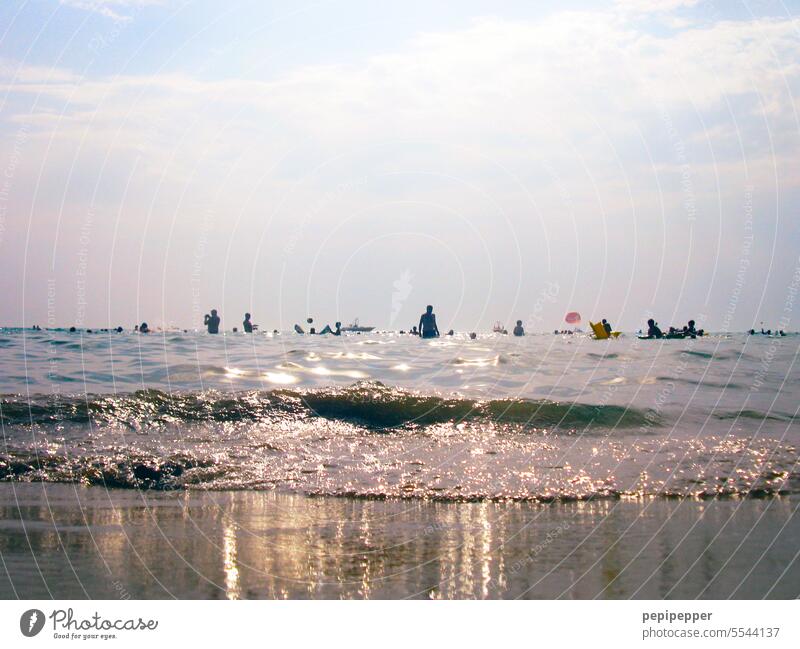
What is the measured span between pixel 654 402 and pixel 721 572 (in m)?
11.1

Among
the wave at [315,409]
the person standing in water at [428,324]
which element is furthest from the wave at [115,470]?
the person standing in water at [428,324]

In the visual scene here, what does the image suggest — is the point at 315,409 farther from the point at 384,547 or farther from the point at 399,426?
the point at 384,547

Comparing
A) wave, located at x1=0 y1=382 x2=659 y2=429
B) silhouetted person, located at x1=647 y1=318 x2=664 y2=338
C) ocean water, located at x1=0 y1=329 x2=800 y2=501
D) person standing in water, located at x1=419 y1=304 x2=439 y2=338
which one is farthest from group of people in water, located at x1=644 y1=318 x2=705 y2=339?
wave, located at x1=0 y1=382 x2=659 y2=429

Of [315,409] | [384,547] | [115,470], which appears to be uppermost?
[315,409]

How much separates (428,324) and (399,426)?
29.3 metres

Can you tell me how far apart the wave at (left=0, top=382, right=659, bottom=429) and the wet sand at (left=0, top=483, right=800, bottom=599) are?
4857 millimetres

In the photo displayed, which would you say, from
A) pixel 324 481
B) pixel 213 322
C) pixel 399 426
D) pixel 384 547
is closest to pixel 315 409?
pixel 399 426

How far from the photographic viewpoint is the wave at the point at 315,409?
15.3m

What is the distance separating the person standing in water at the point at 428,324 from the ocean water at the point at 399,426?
63.1 feet

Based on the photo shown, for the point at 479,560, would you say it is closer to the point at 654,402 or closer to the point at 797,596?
the point at 797,596

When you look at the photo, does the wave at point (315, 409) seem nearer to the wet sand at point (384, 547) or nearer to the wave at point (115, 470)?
the wave at point (115, 470)

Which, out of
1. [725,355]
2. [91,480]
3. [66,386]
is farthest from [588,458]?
[725,355]

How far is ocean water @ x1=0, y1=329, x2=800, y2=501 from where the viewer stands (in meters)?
11.4

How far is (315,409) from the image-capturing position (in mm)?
17094
